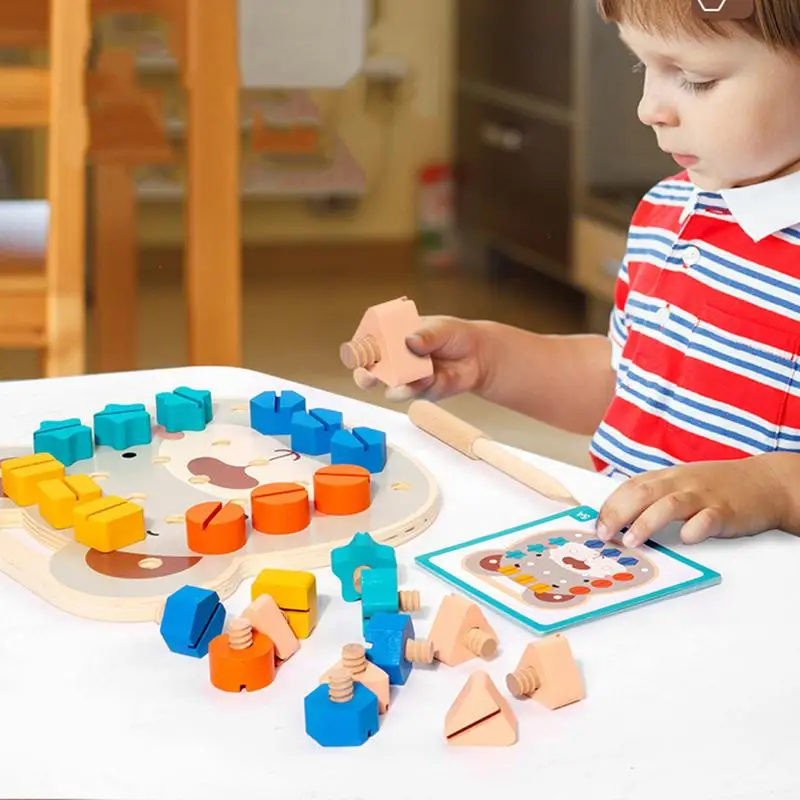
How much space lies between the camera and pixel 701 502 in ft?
2.10

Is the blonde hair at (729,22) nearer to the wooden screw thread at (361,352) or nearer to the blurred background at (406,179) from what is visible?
the wooden screw thread at (361,352)

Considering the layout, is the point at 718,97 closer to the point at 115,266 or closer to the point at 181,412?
the point at 181,412

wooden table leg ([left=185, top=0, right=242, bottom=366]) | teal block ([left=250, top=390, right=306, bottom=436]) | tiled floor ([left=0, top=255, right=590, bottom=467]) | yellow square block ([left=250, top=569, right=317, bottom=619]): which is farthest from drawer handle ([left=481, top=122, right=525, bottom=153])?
yellow square block ([left=250, top=569, right=317, bottom=619])

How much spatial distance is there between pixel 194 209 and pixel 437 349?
27.8 inches

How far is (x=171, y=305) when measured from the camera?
2775 millimetres

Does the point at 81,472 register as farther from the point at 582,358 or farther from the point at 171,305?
the point at 171,305

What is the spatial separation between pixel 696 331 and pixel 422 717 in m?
0.44

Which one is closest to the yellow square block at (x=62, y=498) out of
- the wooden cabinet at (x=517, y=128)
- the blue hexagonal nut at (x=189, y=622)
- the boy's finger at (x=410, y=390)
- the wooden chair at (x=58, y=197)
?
the blue hexagonal nut at (x=189, y=622)

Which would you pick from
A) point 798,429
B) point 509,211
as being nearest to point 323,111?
point 509,211

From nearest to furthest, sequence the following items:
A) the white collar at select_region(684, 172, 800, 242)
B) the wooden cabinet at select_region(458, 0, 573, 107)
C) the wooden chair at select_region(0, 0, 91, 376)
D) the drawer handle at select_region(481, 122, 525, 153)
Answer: the white collar at select_region(684, 172, 800, 242) → the wooden chair at select_region(0, 0, 91, 376) → the wooden cabinet at select_region(458, 0, 573, 107) → the drawer handle at select_region(481, 122, 525, 153)

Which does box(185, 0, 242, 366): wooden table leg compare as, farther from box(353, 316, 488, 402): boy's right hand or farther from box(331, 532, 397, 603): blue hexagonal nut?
box(331, 532, 397, 603): blue hexagonal nut

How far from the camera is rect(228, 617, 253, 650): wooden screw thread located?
50 cm

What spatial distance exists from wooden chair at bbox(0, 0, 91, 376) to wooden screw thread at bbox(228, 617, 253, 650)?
0.88 meters

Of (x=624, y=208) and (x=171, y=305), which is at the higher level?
(x=624, y=208)
